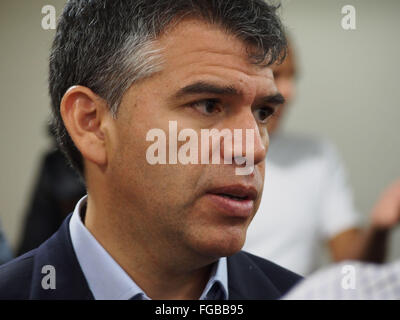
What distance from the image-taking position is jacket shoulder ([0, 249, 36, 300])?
585 mm

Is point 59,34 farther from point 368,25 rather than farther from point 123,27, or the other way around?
point 368,25

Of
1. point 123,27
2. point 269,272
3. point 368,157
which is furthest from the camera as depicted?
point 368,157

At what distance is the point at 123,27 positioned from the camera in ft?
1.83

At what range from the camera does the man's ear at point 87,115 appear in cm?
58

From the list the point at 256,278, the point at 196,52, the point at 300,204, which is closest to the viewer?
the point at 196,52

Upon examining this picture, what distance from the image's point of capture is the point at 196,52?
1.80 ft

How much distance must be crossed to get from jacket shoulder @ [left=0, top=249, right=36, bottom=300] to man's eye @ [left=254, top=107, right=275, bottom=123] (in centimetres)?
30

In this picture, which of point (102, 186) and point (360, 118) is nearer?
point (102, 186)

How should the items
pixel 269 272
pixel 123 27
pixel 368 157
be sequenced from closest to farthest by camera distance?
1. pixel 123 27
2. pixel 269 272
3. pixel 368 157

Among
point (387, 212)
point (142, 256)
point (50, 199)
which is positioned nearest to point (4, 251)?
point (50, 199)

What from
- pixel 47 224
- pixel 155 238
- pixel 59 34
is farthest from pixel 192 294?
pixel 59 34

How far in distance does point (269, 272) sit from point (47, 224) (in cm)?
29

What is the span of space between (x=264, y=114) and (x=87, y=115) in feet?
0.64

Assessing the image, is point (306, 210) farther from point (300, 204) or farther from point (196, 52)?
point (196, 52)
